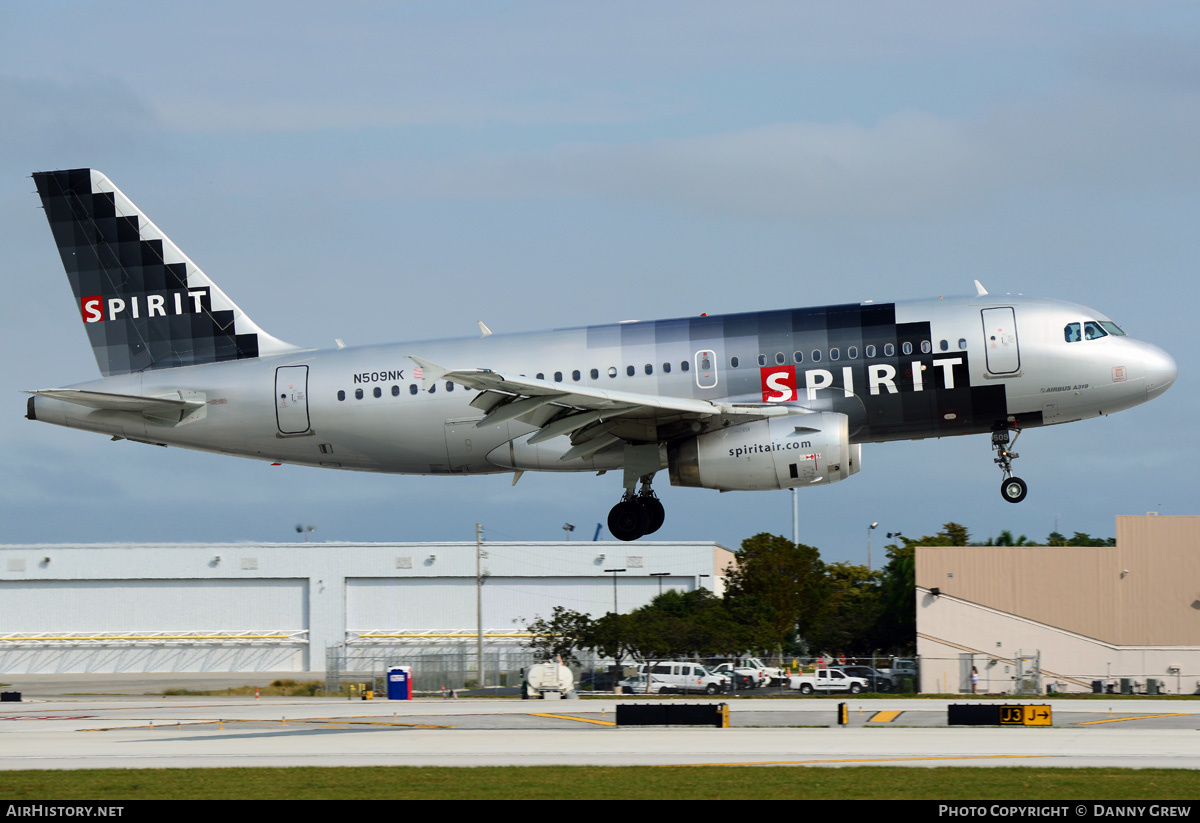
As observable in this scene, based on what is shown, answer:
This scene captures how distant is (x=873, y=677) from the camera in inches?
2692

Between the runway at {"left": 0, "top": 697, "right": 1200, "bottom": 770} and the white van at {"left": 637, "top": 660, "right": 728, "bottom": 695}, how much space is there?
11.6m

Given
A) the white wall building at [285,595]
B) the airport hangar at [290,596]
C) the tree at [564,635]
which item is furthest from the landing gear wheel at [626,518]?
the white wall building at [285,595]

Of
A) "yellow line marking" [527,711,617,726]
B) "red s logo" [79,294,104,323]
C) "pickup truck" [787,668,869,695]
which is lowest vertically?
"pickup truck" [787,668,869,695]

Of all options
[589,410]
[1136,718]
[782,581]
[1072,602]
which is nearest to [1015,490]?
[589,410]

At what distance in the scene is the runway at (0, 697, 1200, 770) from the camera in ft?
108

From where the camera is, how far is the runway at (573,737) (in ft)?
108

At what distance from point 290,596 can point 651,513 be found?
7583cm

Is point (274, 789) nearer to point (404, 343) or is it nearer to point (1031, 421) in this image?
point (404, 343)

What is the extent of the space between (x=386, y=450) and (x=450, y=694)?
1172 inches

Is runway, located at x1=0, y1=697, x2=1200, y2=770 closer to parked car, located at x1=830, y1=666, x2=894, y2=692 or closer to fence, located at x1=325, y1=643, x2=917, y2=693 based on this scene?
parked car, located at x1=830, y1=666, x2=894, y2=692

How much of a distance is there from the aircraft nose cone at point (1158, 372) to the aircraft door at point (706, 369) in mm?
11693

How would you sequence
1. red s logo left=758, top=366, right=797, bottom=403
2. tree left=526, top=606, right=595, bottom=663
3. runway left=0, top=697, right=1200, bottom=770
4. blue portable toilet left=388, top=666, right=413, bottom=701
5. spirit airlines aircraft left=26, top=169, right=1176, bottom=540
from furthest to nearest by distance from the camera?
tree left=526, top=606, right=595, bottom=663 → blue portable toilet left=388, top=666, right=413, bottom=701 → red s logo left=758, top=366, right=797, bottom=403 → spirit airlines aircraft left=26, top=169, right=1176, bottom=540 → runway left=0, top=697, right=1200, bottom=770

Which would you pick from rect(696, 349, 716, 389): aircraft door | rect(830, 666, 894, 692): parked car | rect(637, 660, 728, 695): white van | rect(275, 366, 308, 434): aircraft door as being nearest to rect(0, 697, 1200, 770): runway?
rect(275, 366, 308, 434): aircraft door

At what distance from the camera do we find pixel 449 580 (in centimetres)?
10700
